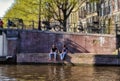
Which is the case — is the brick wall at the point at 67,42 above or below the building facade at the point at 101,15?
below

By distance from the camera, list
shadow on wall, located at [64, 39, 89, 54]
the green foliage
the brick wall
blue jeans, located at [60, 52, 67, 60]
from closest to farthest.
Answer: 1. blue jeans, located at [60, 52, 67, 60]
2. the brick wall
3. shadow on wall, located at [64, 39, 89, 54]
4. the green foliage

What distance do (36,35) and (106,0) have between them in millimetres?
17889

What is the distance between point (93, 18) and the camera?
63.7 m

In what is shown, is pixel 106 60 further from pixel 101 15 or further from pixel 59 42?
pixel 101 15

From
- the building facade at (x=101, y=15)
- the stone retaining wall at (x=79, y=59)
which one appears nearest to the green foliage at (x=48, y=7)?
the building facade at (x=101, y=15)

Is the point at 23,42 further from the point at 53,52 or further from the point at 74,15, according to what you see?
the point at 74,15

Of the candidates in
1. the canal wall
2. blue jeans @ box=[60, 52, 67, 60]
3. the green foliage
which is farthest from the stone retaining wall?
the green foliage

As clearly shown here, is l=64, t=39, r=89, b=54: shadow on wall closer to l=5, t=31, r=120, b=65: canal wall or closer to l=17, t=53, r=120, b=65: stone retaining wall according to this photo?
l=5, t=31, r=120, b=65: canal wall

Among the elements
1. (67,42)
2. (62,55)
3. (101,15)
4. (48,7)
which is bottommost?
(62,55)

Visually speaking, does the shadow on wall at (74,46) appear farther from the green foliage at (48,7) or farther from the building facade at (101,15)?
the green foliage at (48,7)

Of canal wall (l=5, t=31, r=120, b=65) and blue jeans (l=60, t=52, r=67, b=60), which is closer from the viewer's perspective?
blue jeans (l=60, t=52, r=67, b=60)

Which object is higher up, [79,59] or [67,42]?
[67,42]

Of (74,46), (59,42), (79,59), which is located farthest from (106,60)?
(59,42)

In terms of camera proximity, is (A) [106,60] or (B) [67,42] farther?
(B) [67,42]
